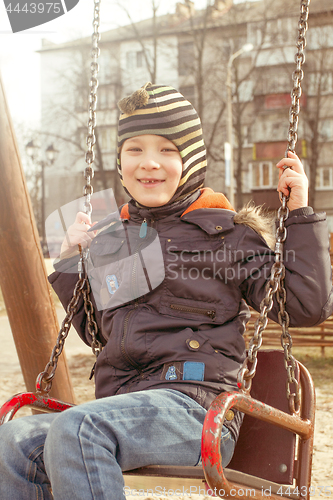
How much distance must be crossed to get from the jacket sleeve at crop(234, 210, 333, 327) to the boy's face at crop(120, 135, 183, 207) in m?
0.31

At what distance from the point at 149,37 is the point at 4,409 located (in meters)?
19.8

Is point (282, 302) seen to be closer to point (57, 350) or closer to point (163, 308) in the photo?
point (163, 308)

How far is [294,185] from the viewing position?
1.58 m

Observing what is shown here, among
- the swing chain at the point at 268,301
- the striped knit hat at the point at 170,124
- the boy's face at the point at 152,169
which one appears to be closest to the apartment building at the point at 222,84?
the striped knit hat at the point at 170,124

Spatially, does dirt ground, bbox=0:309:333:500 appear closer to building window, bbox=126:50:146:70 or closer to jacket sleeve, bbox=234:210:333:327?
jacket sleeve, bbox=234:210:333:327

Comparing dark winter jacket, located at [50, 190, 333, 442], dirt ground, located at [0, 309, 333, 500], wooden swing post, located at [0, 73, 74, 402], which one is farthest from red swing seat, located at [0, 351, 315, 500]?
dirt ground, located at [0, 309, 333, 500]

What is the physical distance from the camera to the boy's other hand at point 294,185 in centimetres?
158

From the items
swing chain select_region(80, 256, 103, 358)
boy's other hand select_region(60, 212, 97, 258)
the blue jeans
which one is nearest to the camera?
the blue jeans

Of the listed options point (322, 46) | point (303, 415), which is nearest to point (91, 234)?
point (303, 415)

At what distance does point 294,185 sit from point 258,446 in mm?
838

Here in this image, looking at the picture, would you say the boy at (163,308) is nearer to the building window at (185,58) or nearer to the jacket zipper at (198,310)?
the jacket zipper at (198,310)

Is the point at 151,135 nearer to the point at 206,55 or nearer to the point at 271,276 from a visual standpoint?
the point at 271,276

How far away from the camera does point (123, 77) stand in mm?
20156

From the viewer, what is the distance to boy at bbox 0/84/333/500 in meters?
1.30
